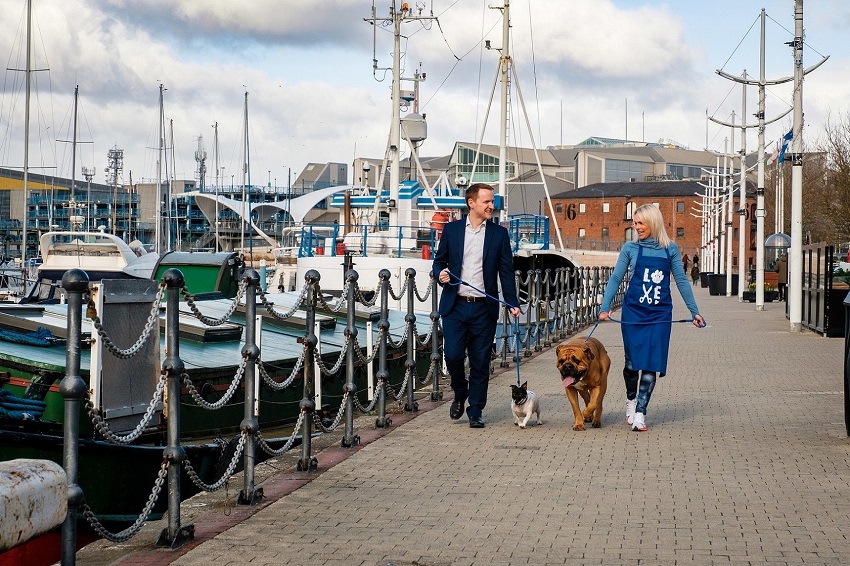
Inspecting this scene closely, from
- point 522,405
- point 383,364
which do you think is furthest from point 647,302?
point 383,364

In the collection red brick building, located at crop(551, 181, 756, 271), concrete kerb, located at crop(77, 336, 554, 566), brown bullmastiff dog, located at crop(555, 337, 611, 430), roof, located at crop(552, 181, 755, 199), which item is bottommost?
concrete kerb, located at crop(77, 336, 554, 566)

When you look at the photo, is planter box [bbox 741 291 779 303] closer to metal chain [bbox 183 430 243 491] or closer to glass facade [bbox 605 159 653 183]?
metal chain [bbox 183 430 243 491]

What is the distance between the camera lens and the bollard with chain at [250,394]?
284 inches

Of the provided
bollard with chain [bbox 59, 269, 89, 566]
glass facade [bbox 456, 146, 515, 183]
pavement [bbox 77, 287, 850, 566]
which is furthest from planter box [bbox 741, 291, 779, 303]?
glass facade [bbox 456, 146, 515, 183]

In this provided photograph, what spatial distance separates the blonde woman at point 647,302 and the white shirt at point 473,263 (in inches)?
42.9

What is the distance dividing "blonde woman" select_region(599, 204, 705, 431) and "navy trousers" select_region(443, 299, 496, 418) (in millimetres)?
1027

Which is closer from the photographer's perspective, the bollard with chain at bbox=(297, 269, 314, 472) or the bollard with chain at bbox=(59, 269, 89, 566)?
the bollard with chain at bbox=(59, 269, 89, 566)

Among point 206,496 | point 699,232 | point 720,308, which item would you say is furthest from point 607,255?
point 206,496

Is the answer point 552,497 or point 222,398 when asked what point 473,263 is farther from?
point 222,398

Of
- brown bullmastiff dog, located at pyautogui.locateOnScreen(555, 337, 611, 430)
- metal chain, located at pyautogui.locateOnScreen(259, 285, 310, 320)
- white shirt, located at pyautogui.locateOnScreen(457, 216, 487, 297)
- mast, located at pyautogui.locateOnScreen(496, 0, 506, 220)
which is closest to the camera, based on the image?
metal chain, located at pyautogui.locateOnScreen(259, 285, 310, 320)

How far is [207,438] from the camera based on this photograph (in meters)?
11.6

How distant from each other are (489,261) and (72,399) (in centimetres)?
565

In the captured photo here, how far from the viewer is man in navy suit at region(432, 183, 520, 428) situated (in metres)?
Answer: 10.4

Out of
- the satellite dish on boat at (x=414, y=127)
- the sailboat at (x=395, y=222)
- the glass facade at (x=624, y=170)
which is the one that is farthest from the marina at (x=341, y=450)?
the glass facade at (x=624, y=170)
